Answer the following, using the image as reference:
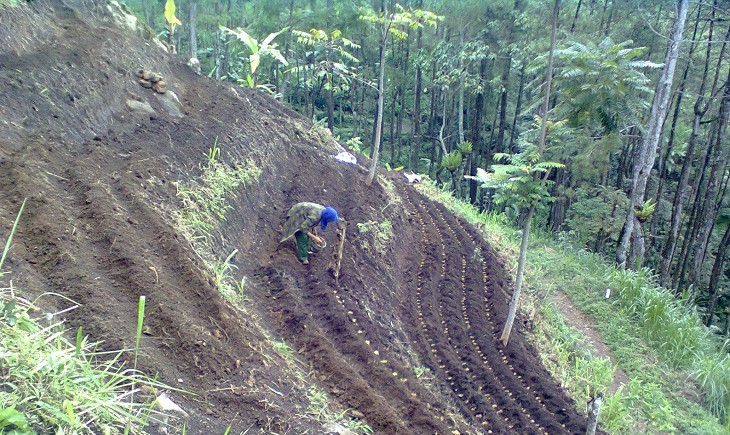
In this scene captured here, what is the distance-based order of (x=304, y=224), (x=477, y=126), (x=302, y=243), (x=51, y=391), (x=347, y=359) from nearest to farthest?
(x=51, y=391), (x=347, y=359), (x=304, y=224), (x=302, y=243), (x=477, y=126)

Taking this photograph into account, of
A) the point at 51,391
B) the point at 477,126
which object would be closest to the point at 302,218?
the point at 51,391

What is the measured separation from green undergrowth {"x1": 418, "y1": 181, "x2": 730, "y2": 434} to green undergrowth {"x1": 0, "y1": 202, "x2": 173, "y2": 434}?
22.1 feet

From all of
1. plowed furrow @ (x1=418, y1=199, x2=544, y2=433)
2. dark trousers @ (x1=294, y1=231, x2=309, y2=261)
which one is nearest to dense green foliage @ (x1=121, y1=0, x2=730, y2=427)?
plowed furrow @ (x1=418, y1=199, x2=544, y2=433)

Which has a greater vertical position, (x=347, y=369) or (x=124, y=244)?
(x=124, y=244)

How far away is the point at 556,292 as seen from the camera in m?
12.0

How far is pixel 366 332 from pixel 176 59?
6878mm

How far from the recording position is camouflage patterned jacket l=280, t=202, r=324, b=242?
7477mm

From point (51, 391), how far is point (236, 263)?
416cm

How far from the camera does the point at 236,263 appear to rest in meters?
6.95

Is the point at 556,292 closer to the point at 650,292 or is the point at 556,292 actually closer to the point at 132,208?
the point at 650,292

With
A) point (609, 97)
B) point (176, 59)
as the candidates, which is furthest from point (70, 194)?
point (609, 97)

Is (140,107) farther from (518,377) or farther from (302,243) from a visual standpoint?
(518,377)

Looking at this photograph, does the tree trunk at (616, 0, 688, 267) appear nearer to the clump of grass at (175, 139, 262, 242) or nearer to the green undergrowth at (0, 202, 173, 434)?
the clump of grass at (175, 139, 262, 242)

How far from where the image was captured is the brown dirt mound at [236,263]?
4.45 metres
